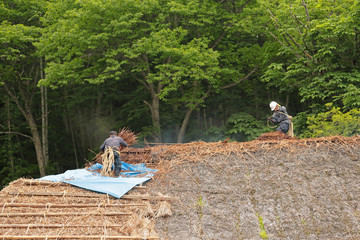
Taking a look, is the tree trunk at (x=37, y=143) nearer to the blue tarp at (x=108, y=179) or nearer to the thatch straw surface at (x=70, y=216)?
the blue tarp at (x=108, y=179)

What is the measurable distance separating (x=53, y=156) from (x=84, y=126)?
293 centimetres

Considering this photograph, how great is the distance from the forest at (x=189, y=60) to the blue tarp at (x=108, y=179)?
20.2ft

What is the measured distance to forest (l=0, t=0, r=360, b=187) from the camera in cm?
1291

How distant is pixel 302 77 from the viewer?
14.2m

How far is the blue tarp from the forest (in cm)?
616

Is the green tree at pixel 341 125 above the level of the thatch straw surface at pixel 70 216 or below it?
above

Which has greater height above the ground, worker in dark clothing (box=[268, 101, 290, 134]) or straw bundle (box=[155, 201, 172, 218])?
worker in dark clothing (box=[268, 101, 290, 134])

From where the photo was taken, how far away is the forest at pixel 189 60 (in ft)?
42.3

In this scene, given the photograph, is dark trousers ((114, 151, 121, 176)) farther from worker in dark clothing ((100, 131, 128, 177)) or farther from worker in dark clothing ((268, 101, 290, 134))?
worker in dark clothing ((268, 101, 290, 134))

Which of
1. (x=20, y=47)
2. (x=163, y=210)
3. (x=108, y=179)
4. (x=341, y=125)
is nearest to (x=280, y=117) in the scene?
(x=341, y=125)

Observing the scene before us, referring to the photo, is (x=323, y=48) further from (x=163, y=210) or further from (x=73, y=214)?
(x=73, y=214)

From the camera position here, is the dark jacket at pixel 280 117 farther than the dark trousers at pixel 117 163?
Yes

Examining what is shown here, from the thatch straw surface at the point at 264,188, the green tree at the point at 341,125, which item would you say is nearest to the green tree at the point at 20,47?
the thatch straw surface at the point at 264,188

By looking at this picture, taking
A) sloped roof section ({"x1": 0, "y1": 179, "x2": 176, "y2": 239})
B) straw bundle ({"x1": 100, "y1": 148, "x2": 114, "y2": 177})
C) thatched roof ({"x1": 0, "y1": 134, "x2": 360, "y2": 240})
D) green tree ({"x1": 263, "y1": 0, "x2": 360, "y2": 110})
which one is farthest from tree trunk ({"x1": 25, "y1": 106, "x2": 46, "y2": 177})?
green tree ({"x1": 263, "y1": 0, "x2": 360, "y2": 110})
